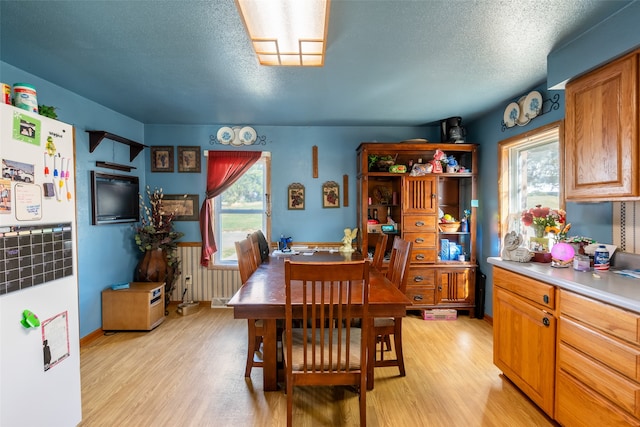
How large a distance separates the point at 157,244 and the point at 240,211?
1.08m

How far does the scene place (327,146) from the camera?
3.96 meters

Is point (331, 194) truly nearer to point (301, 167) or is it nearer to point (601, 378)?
point (301, 167)

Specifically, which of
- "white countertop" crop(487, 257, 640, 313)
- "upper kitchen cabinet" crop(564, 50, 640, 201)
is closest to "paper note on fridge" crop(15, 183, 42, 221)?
"white countertop" crop(487, 257, 640, 313)

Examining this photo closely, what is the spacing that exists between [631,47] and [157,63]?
2.97 metres

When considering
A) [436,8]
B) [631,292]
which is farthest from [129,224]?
[631,292]

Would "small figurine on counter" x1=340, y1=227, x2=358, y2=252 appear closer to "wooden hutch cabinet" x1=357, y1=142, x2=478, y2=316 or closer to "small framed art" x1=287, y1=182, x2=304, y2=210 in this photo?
"wooden hutch cabinet" x1=357, y1=142, x2=478, y2=316

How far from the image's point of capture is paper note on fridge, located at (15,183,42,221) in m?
1.36

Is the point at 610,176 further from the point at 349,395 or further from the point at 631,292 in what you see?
the point at 349,395

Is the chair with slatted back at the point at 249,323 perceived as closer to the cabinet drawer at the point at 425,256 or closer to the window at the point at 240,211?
the window at the point at 240,211

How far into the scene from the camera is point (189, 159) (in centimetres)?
391

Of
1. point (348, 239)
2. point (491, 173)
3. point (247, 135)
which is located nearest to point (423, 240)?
point (348, 239)

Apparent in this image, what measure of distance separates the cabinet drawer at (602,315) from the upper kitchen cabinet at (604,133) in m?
0.67

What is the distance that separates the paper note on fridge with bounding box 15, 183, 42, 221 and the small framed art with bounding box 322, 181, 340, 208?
2.91m

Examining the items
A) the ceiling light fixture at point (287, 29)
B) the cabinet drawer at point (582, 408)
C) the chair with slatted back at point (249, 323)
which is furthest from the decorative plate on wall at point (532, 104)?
the chair with slatted back at point (249, 323)
